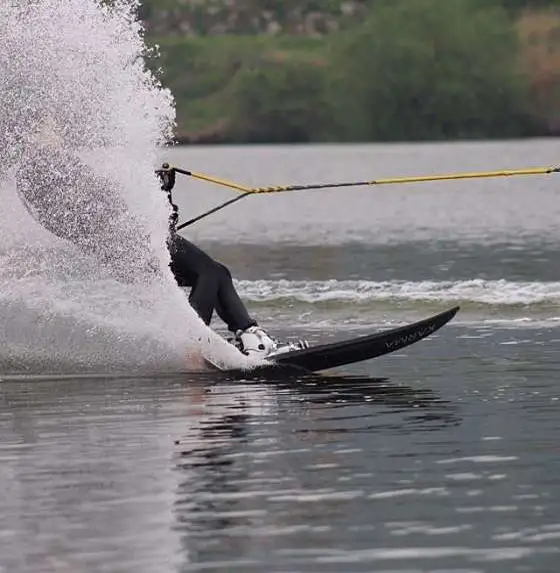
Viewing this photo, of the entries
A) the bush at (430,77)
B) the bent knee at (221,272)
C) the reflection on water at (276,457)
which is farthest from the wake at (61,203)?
the bush at (430,77)

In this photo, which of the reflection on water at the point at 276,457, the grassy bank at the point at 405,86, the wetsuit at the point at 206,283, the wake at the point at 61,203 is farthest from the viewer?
the grassy bank at the point at 405,86

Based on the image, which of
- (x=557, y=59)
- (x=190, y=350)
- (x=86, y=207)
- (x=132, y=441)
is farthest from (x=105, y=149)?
(x=557, y=59)

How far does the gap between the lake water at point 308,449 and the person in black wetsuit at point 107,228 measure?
19.1 inches

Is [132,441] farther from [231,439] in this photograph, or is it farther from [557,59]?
[557,59]

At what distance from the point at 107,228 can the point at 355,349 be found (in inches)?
82.5

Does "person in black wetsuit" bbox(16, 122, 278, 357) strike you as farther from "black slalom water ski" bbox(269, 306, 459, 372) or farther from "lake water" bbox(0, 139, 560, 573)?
"lake water" bbox(0, 139, 560, 573)

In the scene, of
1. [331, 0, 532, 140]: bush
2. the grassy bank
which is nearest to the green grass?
the grassy bank

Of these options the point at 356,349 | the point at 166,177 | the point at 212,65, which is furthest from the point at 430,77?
the point at 356,349

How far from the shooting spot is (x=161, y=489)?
11.6 m

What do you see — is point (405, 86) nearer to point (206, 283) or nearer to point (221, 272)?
point (221, 272)

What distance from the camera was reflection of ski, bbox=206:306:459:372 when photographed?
54.0 feet

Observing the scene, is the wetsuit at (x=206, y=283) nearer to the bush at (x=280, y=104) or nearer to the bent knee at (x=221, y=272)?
the bent knee at (x=221, y=272)

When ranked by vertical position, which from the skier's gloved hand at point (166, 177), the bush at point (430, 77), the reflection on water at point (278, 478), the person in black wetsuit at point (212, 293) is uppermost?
the bush at point (430, 77)

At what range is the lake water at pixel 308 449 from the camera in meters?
10.2
